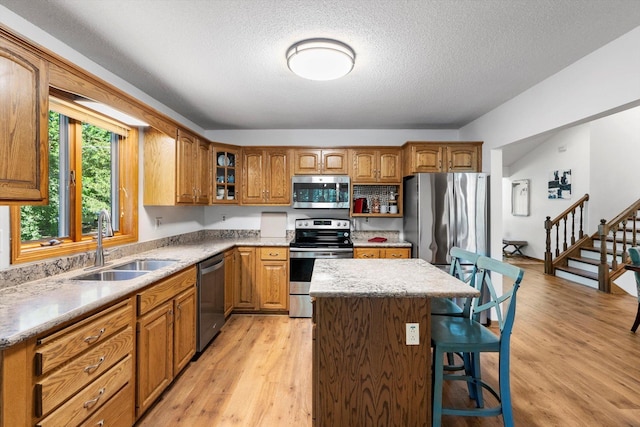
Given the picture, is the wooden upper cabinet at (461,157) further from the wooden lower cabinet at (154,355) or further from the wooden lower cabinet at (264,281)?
the wooden lower cabinet at (154,355)

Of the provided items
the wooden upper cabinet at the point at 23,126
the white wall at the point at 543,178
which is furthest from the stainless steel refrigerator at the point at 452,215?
the white wall at the point at 543,178

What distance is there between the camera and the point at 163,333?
6.79 feet

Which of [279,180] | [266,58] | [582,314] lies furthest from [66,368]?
[582,314]

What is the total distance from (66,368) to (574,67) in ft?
12.0

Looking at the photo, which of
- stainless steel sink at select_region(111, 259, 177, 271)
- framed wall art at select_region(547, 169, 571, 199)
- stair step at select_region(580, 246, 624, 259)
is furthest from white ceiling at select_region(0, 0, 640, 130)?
framed wall art at select_region(547, 169, 571, 199)

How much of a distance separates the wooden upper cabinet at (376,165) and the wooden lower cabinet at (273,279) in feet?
4.75

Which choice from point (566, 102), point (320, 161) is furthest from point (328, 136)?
point (566, 102)

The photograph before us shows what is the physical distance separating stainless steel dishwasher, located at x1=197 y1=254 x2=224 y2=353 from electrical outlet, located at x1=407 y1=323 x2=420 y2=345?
1.85 m

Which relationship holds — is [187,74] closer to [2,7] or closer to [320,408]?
[2,7]

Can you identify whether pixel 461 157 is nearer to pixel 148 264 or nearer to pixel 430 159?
pixel 430 159

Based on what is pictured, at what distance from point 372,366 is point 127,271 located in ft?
6.02

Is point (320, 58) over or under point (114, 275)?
over

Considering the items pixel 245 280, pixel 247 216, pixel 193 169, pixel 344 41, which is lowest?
pixel 245 280

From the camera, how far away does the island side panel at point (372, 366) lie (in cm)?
164
